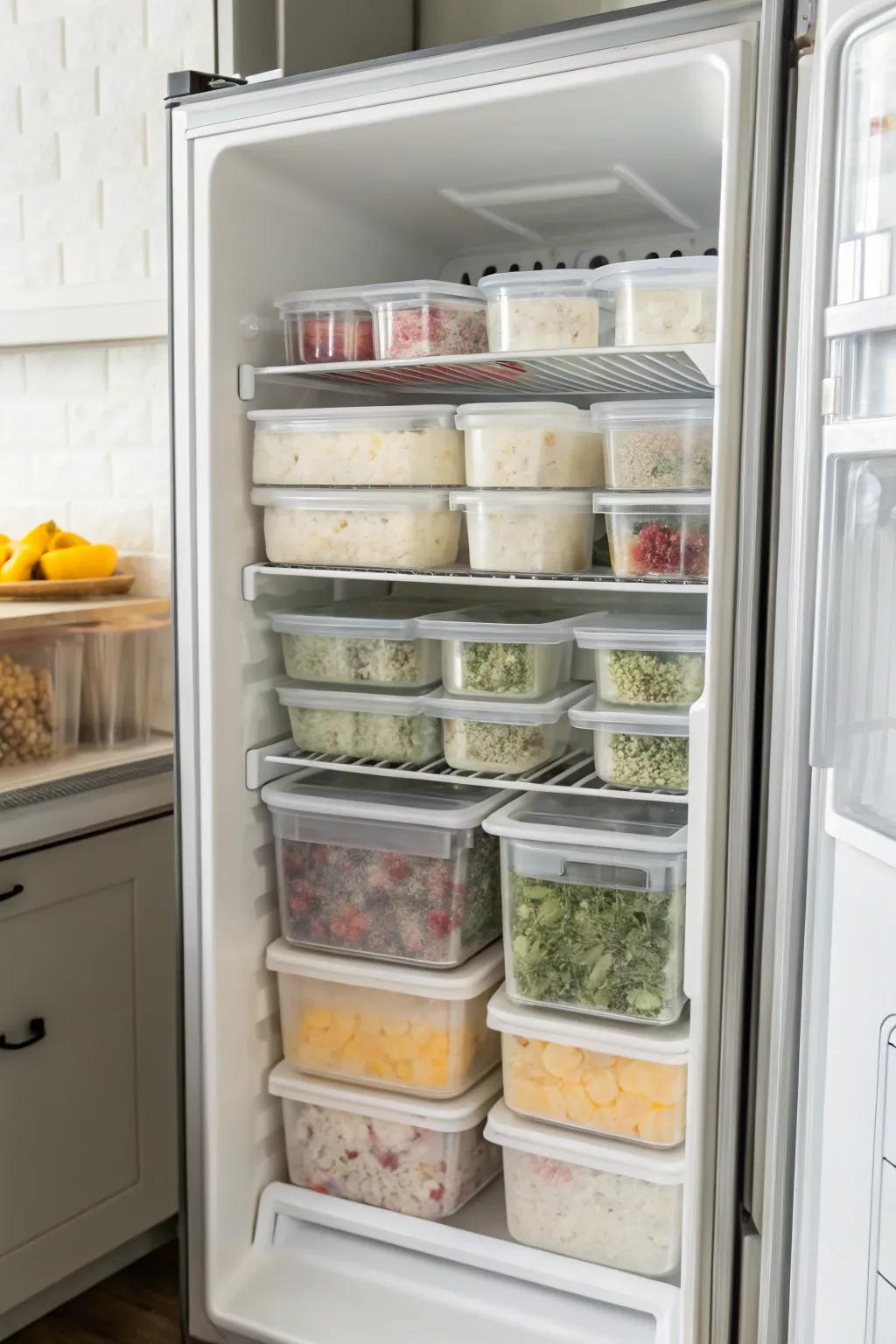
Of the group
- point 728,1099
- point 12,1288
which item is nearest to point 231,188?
point 728,1099

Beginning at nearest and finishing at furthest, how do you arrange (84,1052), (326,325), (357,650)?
(326,325) → (357,650) → (84,1052)

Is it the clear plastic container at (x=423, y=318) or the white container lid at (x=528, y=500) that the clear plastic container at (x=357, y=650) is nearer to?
the white container lid at (x=528, y=500)

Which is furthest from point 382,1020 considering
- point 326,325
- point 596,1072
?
point 326,325

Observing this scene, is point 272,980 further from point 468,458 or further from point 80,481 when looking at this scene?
point 80,481

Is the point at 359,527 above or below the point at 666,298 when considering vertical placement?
below

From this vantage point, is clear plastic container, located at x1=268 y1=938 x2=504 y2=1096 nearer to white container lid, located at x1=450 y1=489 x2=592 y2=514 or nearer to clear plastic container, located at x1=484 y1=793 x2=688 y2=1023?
clear plastic container, located at x1=484 y1=793 x2=688 y2=1023

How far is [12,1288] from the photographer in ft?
5.95

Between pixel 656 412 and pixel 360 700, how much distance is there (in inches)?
22.9

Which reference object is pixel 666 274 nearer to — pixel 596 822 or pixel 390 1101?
pixel 596 822

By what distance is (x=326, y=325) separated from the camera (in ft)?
5.47

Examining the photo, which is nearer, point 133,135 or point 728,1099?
point 728,1099

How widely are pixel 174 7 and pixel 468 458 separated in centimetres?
112

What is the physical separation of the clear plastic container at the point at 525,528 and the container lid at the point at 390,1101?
2.53 ft

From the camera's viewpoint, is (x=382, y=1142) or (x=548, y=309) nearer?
(x=548, y=309)
